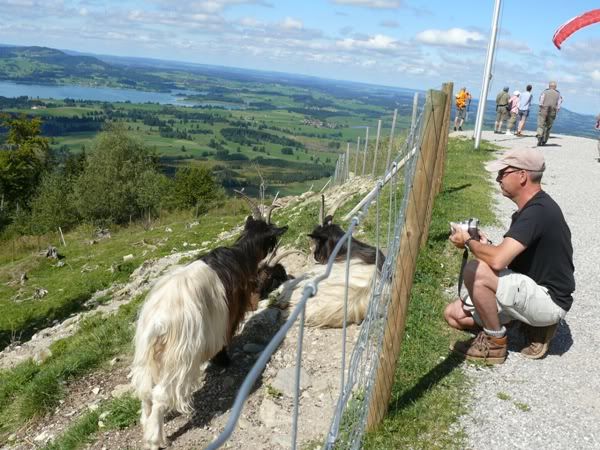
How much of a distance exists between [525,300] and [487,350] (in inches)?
25.8

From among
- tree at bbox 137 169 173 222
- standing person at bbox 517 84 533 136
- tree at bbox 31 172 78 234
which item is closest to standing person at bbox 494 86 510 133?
standing person at bbox 517 84 533 136

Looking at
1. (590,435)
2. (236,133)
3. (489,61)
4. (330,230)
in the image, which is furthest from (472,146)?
(236,133)

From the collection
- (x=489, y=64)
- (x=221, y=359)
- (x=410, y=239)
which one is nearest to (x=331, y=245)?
(x=221, y=359)

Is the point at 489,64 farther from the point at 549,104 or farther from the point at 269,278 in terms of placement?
the point at 269,278

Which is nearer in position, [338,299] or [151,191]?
[338,299]

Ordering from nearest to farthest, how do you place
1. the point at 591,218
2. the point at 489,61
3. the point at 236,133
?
1. the point at 591,218
2. the point at 489,61
3. the point at 236,133

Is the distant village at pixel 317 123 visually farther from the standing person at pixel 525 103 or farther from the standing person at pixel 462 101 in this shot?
the standing person at pixel 525 103

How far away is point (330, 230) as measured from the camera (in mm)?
6609

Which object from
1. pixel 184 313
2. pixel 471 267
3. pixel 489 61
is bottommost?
pixel 184 313

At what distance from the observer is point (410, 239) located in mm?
3318

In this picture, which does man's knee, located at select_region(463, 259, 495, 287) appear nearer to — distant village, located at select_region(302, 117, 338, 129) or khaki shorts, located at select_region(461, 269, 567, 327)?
khaki shorts, located at select_region(461, 269, 567, 327)

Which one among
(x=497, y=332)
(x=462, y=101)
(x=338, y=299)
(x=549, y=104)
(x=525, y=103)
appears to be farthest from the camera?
(x=462, y=101)

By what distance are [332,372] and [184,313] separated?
1.47 meters

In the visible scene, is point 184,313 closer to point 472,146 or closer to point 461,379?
point 461,379
